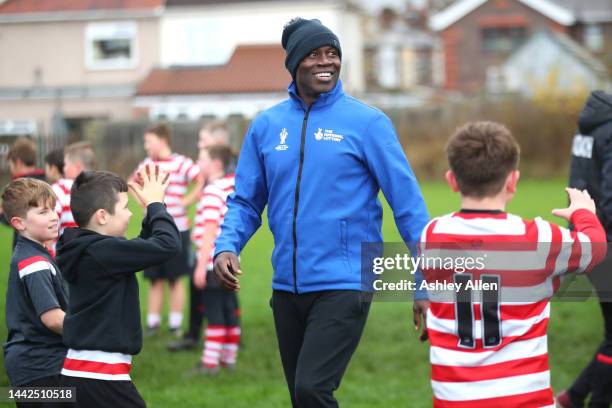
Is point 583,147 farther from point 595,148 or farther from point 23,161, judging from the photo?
point 23,161

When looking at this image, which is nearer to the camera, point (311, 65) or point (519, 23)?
point (311, 65)

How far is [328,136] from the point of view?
196 inches

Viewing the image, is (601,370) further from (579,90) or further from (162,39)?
(162,39)

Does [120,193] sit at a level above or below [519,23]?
below

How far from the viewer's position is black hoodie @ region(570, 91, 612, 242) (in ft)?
21.3

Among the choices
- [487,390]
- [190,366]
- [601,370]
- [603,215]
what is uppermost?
[603,215]

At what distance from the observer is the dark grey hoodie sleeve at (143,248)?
186 inches

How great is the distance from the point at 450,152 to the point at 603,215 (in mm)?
2616

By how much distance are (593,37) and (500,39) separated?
490cm

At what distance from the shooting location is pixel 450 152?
4090 millimetres

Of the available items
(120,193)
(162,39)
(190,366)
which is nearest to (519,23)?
(162,39)

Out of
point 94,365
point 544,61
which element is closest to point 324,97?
point 94,365

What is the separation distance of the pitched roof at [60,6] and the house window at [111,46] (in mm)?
826

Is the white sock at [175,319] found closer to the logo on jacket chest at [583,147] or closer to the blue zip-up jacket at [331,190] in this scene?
the logo on jacket chest at [583,147]
